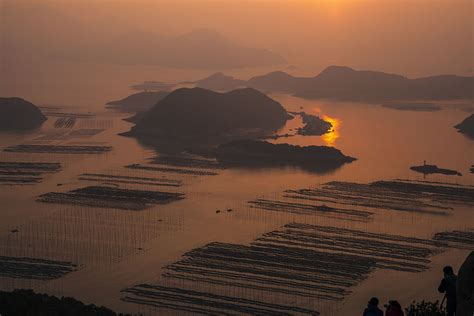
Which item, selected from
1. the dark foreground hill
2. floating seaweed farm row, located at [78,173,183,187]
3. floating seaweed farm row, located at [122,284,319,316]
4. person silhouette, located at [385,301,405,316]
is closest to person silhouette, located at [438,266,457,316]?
person silhouette, located at [385,301,405,316]

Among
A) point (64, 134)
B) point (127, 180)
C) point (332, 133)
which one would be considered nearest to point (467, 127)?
point (332, 133)

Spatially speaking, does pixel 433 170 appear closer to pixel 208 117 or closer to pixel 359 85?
pixel 208 117

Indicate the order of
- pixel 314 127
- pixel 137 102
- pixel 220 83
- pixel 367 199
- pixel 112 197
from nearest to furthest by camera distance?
pixel 112 197 < pixel 367 199 < pixel 314 127 < pixel 137 102 < pixel 220 83

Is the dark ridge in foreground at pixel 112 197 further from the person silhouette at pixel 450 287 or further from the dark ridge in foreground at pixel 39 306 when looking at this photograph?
the person silhouette at pixel 450 287

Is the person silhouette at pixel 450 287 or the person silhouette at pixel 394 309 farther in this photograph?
the person silhouette at pixel 450 287

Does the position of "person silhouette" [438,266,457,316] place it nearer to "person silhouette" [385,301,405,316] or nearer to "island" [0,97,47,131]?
"person silhouette" [385,301,405,316]

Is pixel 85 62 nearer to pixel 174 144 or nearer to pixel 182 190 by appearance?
pixel 174 144

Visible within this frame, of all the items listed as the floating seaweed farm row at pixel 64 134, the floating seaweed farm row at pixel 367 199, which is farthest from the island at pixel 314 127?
the floating seaweed farm row at pixel 367 199

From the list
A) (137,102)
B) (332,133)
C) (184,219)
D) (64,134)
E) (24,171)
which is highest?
(137,102)
